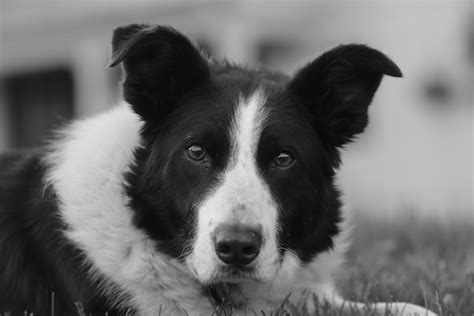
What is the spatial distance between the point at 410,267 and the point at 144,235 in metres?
2.03

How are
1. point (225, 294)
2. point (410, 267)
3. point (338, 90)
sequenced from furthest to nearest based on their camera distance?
point (410, 267) < point (338, 90) < point (225, 294)

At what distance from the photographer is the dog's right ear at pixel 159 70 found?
3479 mm

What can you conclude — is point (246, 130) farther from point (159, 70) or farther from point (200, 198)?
point (159, 70)

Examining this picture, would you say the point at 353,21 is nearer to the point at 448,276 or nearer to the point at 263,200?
the point at 448,276

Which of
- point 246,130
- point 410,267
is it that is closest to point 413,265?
point 410,267

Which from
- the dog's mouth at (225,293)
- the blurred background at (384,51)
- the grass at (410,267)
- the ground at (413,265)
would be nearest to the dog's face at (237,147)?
the dog's mouth at (225,293)

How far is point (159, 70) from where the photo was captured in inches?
140

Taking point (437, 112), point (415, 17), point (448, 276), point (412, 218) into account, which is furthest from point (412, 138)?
point (448, 276)

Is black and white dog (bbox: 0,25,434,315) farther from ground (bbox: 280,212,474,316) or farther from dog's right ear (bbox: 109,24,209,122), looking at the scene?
ground (bbox: 280,212,474,316)

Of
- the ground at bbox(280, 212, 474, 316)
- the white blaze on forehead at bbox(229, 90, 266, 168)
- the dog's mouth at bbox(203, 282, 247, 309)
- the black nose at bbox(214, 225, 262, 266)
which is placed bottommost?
the ground at bbox(280, 212, 474, 316)

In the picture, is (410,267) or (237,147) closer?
(237,147)

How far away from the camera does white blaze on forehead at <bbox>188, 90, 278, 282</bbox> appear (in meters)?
3.11

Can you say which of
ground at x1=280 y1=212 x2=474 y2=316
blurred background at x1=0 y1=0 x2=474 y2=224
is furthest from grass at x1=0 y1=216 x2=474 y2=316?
blurred background at x1=0 y1=0 x2=474 y2=224

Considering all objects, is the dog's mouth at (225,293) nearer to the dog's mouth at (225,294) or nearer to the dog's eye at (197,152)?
the dog's mouth at (225,294)
